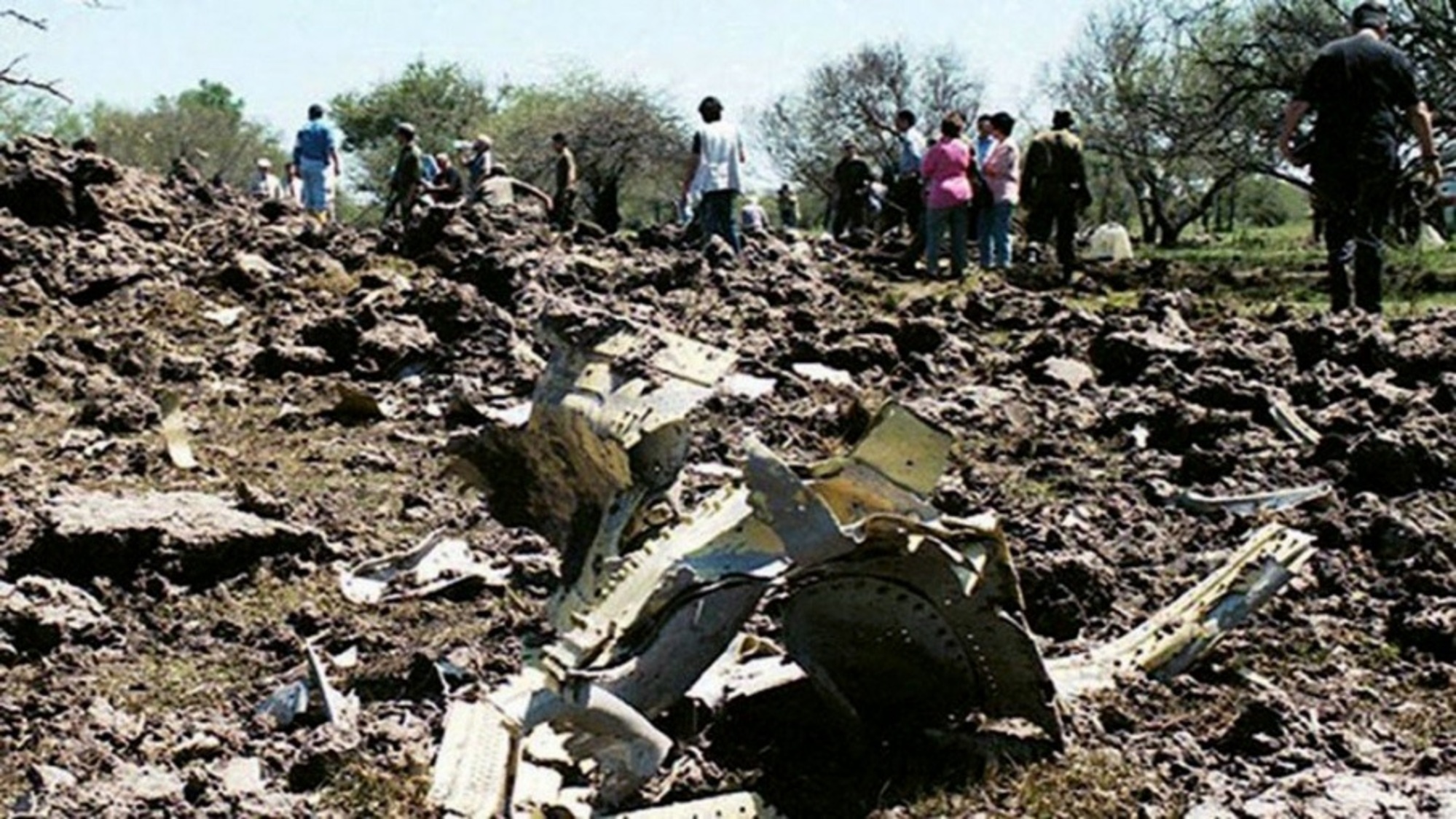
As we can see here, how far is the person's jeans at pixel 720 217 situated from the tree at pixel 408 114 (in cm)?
4840

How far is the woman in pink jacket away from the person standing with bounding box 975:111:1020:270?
0.25 m

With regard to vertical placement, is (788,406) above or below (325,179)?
below

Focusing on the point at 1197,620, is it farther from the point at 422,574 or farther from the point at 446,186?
the point at 446,186

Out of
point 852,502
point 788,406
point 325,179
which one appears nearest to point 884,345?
point 788,406

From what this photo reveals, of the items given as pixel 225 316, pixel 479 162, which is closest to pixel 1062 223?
pixel 225 316

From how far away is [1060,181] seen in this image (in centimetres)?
1577

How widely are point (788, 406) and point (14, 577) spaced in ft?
12.4

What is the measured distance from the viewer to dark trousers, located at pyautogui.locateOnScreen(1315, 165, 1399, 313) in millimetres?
9930

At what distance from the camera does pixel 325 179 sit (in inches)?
896

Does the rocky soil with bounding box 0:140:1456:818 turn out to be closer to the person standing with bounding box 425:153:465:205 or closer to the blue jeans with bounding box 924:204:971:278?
the blue jeans with bounding box 924:204:971:278

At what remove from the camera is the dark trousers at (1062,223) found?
50.7 feet

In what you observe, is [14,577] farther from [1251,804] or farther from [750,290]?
[750,290]

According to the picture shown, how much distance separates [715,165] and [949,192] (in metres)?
1.79

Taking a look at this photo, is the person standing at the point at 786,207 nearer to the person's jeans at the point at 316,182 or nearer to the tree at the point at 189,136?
the person's jeans at the point at 316,182
